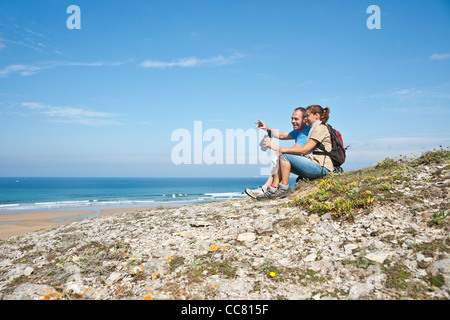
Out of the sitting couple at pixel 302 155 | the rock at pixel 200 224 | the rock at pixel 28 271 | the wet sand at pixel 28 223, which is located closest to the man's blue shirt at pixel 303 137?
the sitting couple at pixel 302 155

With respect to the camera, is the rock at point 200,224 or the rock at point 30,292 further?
the rock at point 200,224

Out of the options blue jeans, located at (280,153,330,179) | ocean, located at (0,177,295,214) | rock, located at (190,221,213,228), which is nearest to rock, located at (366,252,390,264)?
rock, located at (190,221,213,228)

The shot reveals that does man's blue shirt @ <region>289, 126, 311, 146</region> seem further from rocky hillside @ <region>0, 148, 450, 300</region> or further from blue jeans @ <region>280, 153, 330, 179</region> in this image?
rocky hillside @ <region>0, 148, 450, 300</region>

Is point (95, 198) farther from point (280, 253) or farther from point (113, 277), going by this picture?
point (280, 253)

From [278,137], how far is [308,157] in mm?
1485

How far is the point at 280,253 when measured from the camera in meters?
5.33

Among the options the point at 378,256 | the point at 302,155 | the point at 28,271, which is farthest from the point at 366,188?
the point at 28,271

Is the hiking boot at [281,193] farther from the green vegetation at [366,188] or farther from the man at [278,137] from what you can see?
the green vegetation at [366,188]

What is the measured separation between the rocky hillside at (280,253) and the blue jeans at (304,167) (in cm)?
80

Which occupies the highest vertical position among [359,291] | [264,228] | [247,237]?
[264,228]

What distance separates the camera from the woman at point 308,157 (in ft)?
27.1

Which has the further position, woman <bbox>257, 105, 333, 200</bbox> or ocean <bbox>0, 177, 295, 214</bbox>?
ocean <bbox>0, 177, 295, 214</bbox>

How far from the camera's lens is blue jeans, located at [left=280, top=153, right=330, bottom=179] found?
8469 mm

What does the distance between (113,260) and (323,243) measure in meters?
4.40
